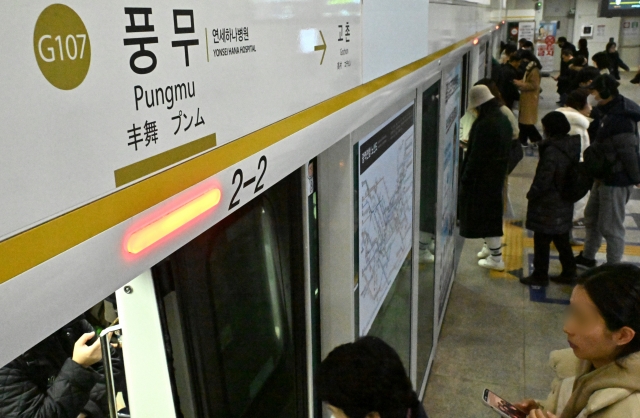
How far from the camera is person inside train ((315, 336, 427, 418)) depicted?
4.70 ft

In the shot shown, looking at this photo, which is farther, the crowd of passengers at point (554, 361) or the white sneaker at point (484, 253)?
the white sneaker at point (484, 253)

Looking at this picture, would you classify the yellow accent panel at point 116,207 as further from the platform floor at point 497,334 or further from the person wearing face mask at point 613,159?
the person wearing face mask at point 613,159

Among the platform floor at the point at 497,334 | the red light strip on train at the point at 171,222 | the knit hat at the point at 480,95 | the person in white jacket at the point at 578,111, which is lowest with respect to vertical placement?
the platform floor at the point at 497,334

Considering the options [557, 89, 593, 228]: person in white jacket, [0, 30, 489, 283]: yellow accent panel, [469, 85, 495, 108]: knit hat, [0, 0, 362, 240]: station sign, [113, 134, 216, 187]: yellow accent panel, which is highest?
[0, 0, 362, 240]: station sign

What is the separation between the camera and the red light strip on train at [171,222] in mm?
734

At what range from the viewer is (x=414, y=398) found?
4.95 feet

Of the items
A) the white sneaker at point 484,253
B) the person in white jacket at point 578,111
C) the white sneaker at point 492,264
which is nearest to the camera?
the person in white jacket at point 578,111

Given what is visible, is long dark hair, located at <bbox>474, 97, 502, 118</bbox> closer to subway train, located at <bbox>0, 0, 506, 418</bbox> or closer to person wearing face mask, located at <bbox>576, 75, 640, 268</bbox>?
person wearing face mask, located at <bbox>576, 75, 640, 268</bbox>

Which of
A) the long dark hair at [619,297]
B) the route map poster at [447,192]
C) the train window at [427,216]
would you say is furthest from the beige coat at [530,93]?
the long dark hair at [619,297]

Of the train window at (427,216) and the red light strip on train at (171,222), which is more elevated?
the red light strip on train at (171,222)

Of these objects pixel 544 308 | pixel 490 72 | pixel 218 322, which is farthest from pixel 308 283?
pixel 490 72

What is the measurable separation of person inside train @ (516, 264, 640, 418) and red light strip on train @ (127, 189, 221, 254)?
1285mm

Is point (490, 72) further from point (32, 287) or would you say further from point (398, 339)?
point (32, 287)

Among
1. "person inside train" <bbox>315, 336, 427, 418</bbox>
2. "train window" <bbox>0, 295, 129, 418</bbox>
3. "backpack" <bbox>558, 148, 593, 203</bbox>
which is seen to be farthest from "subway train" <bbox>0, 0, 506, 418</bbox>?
"backpack" <bbox>558, 148, 593, 203</bbox>
